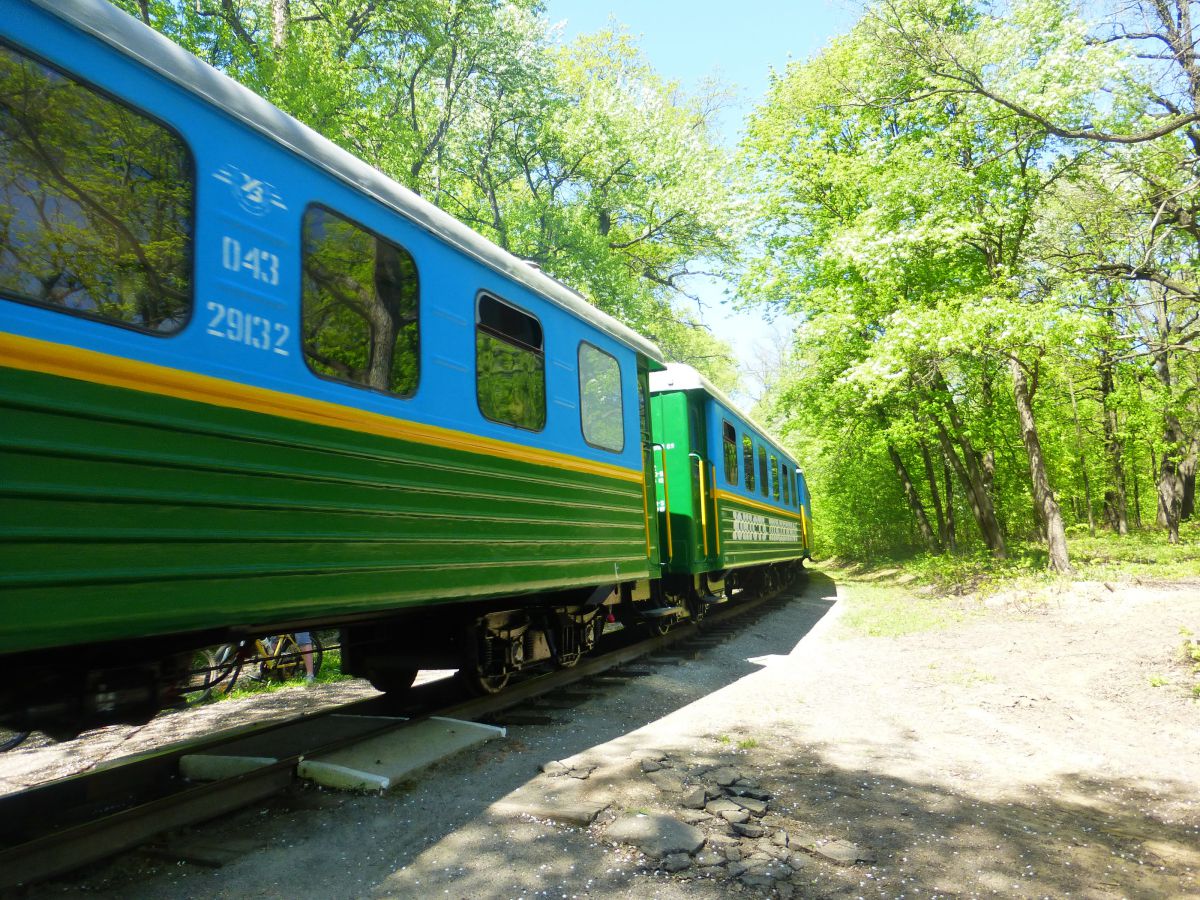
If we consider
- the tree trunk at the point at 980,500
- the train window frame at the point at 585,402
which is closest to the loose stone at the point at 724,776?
the train window frame at the point at 585,402

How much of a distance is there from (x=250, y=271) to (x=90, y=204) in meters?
0.63

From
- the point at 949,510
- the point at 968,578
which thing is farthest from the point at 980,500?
the point at 949,510

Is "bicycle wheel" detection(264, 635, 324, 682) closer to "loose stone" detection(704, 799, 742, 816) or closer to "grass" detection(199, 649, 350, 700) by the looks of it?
"grass" detection(199, 649, 350, 700)

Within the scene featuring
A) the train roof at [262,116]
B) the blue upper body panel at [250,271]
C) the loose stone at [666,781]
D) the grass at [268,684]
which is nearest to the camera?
the blue upper body panel at [250,271]

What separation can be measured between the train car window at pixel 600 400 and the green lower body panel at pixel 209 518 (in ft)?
4.86

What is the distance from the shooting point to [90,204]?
2682mm

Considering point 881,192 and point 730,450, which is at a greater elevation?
point 881,192

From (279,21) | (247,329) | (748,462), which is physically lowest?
(247,329)

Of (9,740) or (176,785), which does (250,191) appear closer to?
(176,785)

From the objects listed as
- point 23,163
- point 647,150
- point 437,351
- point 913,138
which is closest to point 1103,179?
point 913,138

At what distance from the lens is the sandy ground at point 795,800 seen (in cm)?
292

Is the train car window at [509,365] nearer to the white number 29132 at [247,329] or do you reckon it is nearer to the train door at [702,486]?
the white number 29132 at [247,329]

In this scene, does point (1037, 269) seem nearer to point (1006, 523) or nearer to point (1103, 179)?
point (1103, 179)

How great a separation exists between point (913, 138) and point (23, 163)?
16.5 meters
